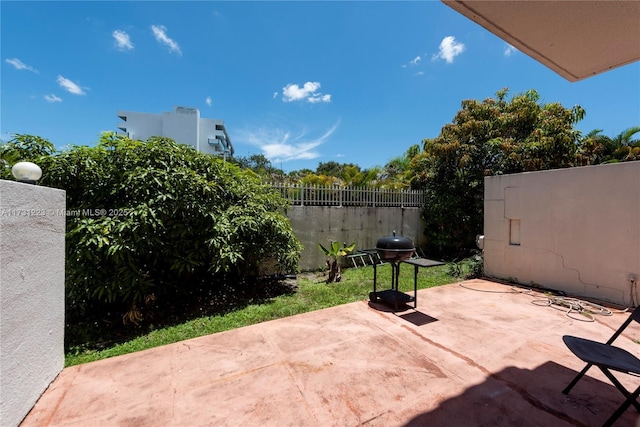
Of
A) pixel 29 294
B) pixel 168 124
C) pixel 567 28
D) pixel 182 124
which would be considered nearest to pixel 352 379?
pixel 29 294

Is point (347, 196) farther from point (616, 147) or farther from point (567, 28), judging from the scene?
point (616, 147)

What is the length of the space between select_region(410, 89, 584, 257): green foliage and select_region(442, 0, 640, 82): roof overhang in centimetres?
695

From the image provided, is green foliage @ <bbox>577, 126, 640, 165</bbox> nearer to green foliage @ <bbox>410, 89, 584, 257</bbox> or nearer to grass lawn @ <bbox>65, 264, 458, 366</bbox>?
green foliage @ <bbox>410, 89, 584, 257</bbox>

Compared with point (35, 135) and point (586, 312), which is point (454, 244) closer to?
point (586, 312)

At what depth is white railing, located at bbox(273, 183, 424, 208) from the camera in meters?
7.00

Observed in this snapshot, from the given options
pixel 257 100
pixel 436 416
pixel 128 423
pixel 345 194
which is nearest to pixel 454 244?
pixel 345 194

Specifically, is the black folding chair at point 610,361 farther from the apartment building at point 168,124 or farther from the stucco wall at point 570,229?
the apartment building at point 168,124

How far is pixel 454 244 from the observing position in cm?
895

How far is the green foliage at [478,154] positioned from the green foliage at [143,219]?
261 inches

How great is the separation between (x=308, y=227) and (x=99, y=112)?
31.5 m

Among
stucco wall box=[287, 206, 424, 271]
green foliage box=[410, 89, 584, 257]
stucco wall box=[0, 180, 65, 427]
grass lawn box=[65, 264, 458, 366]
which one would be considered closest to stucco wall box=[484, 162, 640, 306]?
grass lawn box=[65, 264, 458, 366]

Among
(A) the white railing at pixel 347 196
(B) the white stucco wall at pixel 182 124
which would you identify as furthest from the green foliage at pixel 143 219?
(B) the white stucco wall at pixel 182 124

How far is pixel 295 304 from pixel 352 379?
2.36m

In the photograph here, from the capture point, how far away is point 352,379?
8.05 ft
